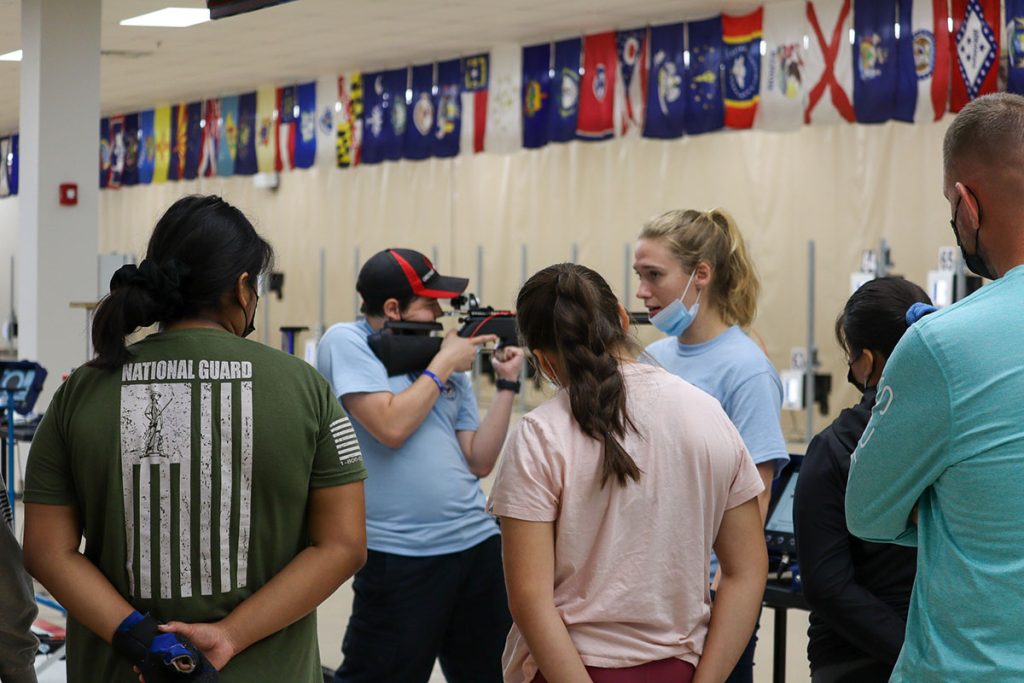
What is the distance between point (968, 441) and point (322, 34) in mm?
9661

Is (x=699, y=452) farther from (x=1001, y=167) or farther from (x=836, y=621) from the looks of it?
(x=1001, y=167)

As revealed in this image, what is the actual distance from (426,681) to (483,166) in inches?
393

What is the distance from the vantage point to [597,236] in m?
11.5

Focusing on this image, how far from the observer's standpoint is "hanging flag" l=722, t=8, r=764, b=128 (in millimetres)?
8922

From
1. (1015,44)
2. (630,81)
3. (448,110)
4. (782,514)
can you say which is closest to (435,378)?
(782,514)

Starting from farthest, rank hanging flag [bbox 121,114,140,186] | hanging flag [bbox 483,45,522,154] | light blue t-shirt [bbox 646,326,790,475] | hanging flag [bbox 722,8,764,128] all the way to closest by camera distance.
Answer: hanging flag [bbox 121,114,140,186], hanging flag [bbox 483,45,522,154], hanging flag [bbox 722,8,764,128], light blue t-shirt [bbox 646,326,790,475]

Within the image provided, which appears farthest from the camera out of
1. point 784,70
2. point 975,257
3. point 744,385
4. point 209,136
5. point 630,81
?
point 209,136

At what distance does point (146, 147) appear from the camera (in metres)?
14.0

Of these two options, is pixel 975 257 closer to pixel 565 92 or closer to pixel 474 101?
pixel 565 92

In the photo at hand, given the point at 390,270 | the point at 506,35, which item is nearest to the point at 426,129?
the point at 506,35

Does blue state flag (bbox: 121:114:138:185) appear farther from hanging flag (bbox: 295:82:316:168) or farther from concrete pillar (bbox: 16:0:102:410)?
concrete pillar (bbox: 16:0:102:410)

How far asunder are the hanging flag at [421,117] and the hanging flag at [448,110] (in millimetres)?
72

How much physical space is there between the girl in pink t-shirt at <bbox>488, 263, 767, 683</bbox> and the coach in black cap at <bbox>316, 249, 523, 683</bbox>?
0.97m

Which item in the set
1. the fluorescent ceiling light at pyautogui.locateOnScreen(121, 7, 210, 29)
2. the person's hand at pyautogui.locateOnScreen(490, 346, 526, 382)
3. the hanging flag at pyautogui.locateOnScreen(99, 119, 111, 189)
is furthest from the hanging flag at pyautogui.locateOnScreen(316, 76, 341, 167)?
A: the person's hand at pyautogui.locateOnScreen(490, 346, 526, 382)
